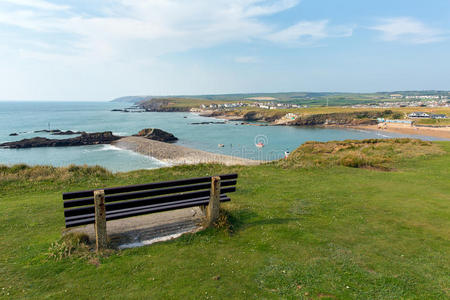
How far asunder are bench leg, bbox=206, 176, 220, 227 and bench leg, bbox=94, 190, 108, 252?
94.5 inches

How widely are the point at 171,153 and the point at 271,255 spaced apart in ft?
149

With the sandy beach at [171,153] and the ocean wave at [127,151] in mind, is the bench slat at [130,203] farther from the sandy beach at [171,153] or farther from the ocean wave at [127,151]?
the ocean wave at [127,151]

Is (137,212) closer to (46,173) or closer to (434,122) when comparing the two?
(46,173)

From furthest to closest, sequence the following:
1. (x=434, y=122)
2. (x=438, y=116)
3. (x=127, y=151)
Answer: (x=438, y=116) → (x=434, y=122) → (x=127, y=151)

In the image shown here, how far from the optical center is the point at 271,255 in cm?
549

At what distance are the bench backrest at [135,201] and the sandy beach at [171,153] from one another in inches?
1262

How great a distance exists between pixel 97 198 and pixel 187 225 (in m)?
2.39

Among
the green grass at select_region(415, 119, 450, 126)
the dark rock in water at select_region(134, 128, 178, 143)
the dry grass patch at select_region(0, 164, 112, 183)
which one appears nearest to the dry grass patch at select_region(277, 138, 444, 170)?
the dry grass patch at select_region(0, 164, 112, 183)

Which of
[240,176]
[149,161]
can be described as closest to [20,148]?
[149,161]

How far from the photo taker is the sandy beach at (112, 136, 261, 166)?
138ft

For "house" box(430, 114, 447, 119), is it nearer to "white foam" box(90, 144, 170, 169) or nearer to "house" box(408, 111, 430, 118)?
"house" box(408, 111, 430, 118)

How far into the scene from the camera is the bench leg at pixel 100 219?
207 inches

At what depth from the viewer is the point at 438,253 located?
5.64m

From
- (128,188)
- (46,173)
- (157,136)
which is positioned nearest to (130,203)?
(128,188)
